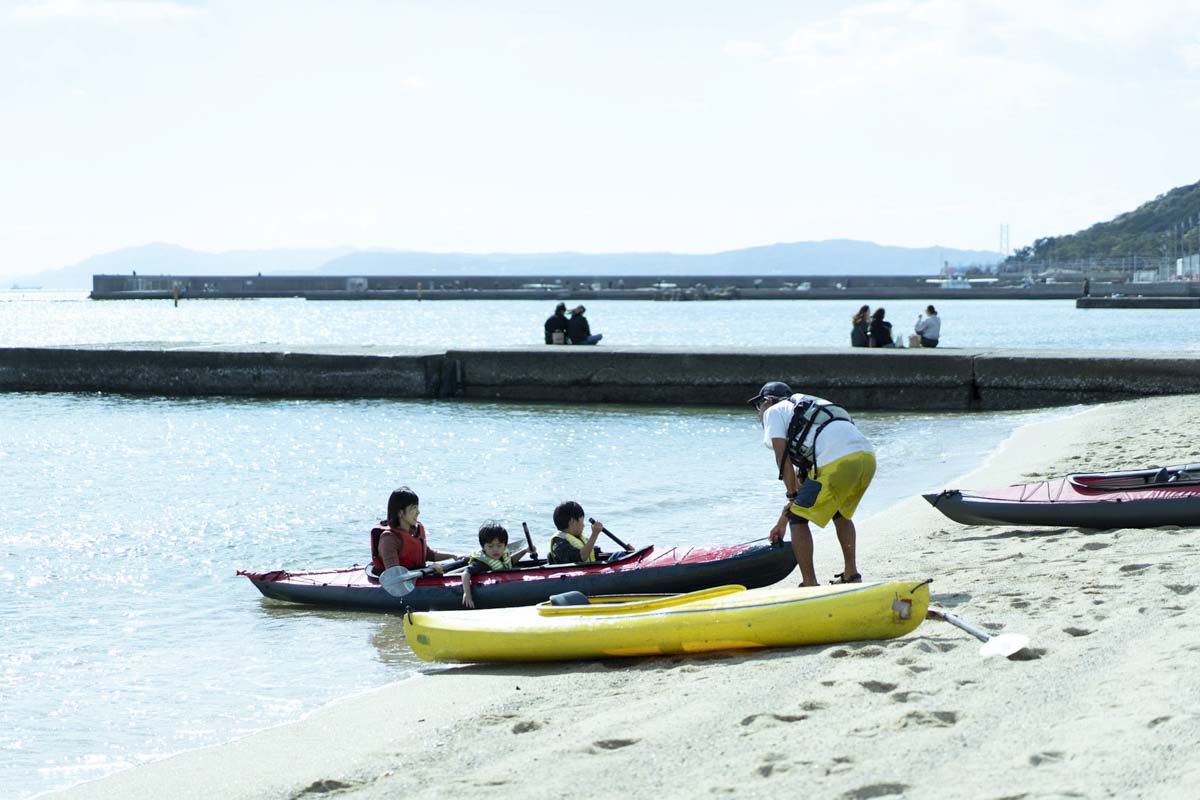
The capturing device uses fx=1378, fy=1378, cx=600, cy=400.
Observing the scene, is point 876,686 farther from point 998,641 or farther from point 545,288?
point 545,288

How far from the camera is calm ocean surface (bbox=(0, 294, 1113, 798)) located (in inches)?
290

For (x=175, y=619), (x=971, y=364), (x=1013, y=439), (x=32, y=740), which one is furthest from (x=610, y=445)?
(x=32, y=740)

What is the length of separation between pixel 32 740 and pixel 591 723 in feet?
9.81

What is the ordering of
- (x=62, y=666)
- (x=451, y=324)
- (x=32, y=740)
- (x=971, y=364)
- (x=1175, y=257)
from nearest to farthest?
(x=32, y=740), (x=62, y=666), (x=971, y=364), (x=451, y=324), (x=1175, y=257)

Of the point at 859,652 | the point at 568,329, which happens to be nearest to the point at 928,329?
the point at 568,329

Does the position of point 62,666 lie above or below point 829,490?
below

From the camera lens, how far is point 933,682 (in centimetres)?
546

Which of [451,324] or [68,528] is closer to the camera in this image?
[68,528]

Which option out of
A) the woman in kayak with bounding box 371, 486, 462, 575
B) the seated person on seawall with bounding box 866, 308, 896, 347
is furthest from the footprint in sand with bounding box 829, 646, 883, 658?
the seated person on seawall with bounding box 866, 308, 896, 347

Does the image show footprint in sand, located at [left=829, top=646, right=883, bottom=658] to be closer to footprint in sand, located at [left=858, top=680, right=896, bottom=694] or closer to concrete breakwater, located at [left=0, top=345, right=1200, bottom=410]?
footprint in sand, located at [left=858, top=680, right=896, bottom=694]

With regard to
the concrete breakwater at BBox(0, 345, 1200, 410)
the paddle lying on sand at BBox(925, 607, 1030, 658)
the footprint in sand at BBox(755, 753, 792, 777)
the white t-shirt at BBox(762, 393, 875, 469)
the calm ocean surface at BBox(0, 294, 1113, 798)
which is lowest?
the calm ocean surface at BBox(0, 294, 1113, 798)

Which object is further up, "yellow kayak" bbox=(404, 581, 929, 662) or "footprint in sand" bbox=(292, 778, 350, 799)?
"yellow kayak" bbox=(404, 581, 929, 662)

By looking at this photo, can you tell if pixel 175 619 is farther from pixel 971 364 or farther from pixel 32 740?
pixel 971 364

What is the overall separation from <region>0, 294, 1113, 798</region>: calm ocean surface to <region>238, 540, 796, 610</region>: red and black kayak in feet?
0.86
